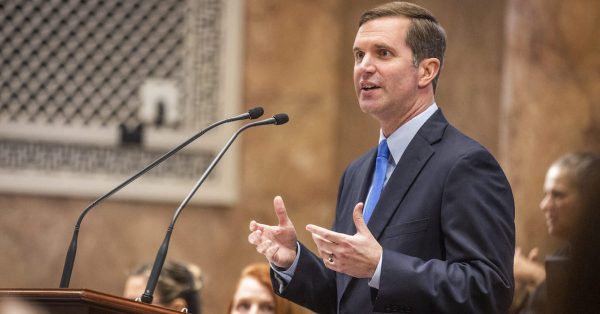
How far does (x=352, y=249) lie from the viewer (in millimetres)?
2010

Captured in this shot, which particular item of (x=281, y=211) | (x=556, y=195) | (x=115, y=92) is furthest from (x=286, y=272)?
(x=115, y=92)

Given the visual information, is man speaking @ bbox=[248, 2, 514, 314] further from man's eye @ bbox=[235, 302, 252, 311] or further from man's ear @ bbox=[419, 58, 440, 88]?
man's eye @ bbox=[235, 302, 252, 311]

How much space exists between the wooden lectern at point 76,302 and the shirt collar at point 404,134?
77 cm

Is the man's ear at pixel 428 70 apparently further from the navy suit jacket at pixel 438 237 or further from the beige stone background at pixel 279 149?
the beige stone background at pixel 279 149

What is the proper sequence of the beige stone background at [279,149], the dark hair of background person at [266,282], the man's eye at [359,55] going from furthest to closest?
the beige stone background at [279,149]
the dark hair of background person at [266,282]
the man's eye at [359,55]

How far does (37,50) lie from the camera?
5867 millimetres

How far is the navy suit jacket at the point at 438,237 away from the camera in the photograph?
203cm

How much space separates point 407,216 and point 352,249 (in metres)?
0.25

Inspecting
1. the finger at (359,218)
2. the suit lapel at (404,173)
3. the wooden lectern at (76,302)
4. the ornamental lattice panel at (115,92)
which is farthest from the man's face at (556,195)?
the ornamental lattice panel at (115,92)

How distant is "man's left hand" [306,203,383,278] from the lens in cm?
200

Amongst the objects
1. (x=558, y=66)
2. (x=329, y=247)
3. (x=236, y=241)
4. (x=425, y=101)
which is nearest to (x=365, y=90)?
(x=425, y=101)

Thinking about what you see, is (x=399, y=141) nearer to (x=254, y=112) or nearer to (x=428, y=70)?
(x=428, y=70)

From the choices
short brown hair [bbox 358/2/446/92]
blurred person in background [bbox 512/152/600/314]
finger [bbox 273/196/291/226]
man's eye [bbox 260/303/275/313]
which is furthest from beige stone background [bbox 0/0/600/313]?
finger [bbox 273/196/291/226]

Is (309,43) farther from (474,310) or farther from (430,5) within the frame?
(474,310)
